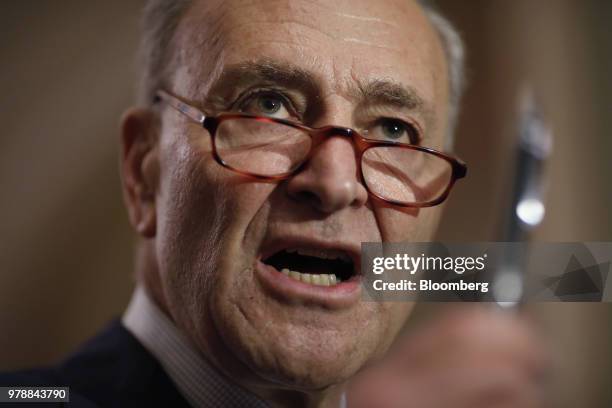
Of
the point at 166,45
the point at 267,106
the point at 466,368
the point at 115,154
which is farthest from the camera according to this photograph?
the point at 115,154

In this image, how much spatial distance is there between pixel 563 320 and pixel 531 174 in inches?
22.3

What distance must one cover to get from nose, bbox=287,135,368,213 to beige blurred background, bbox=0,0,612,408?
3.18 ft

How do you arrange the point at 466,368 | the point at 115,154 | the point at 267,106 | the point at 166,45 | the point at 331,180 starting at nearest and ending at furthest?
the point at 331,180 < the point at 267,106 < the point at 166,45 < the point at 466,368 < the point at 115,154

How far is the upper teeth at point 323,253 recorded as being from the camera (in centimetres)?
84

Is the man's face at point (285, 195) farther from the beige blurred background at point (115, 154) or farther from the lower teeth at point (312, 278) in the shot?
the beige blurred background at point (115, 154)

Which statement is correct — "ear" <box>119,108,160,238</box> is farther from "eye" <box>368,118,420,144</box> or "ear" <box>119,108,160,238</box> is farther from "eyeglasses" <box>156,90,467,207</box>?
"eye" <box>368,118,420,144</box>

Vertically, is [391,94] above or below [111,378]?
above

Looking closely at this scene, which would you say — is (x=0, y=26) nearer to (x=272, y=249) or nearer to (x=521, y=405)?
(x=272, y=249)

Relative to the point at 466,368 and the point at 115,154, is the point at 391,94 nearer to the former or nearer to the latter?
the point at 466,368

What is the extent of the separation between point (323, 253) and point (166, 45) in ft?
1.53

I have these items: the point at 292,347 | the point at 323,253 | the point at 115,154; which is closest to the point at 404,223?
the point at 323,253

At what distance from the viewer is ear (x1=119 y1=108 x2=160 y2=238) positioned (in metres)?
1.02

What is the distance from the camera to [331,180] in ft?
2.67

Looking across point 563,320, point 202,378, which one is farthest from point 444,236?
point 202,378
